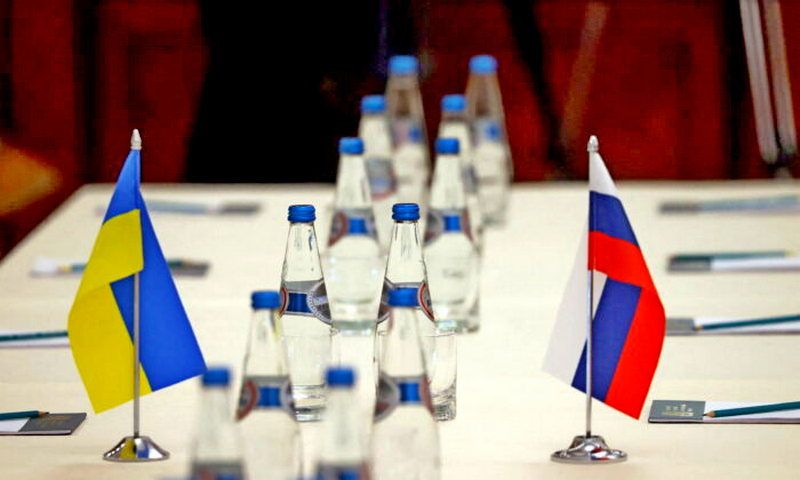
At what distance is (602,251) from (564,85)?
366cm

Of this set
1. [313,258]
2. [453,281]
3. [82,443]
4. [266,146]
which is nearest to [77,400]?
[82,443]

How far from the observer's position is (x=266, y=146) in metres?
5.55

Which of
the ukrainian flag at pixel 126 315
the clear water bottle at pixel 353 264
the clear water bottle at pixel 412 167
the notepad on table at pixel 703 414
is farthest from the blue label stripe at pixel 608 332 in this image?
the clear water bottle at pixel 412 167

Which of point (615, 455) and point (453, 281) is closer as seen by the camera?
point (615, 455)

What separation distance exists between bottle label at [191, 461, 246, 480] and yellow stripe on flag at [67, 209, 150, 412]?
0.60 m

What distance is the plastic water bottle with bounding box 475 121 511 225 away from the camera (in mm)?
3430

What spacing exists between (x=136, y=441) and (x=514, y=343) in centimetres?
74

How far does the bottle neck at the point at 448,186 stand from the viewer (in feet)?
8.33

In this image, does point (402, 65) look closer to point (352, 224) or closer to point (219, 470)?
point (352, 224)

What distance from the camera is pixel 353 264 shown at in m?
2.54

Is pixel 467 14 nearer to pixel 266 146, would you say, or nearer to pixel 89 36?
pixel 266 146

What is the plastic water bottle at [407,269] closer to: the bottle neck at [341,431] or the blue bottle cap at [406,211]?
the blue bottle cap at [406,211]

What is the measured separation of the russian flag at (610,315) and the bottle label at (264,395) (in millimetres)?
440

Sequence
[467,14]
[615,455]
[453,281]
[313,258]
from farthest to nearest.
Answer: [467,14] < [453,281] < [313,258] < [615,455]
